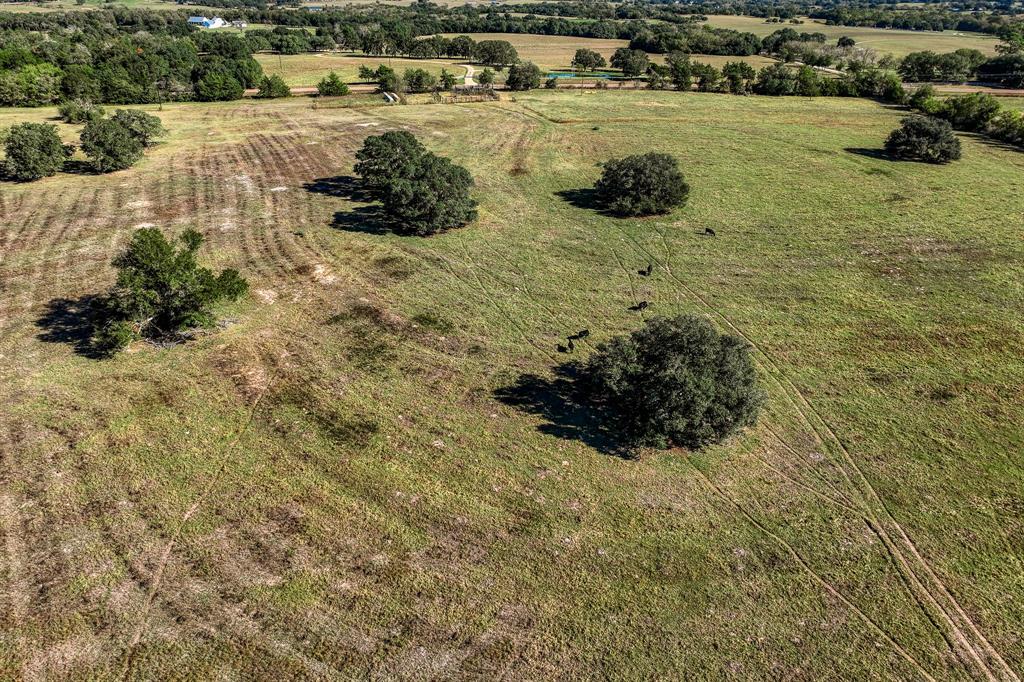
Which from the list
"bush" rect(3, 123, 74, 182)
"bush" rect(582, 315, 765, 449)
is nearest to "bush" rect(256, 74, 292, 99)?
"bush" rect(3, 123, 74, 182)

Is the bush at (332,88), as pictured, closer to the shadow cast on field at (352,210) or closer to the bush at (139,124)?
the bush at (139,124)

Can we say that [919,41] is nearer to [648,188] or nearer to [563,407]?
[648,188]

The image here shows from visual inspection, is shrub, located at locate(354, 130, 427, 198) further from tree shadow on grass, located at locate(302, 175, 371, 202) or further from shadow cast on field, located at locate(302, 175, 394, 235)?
shadow cast on field, located at locate(302, 175, 394, 235)

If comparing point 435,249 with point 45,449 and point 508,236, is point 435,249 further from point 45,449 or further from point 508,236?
point 45,449

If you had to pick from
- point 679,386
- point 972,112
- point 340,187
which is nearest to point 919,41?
point 972,112

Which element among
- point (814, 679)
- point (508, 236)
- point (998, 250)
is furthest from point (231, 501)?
point (998, 250)
